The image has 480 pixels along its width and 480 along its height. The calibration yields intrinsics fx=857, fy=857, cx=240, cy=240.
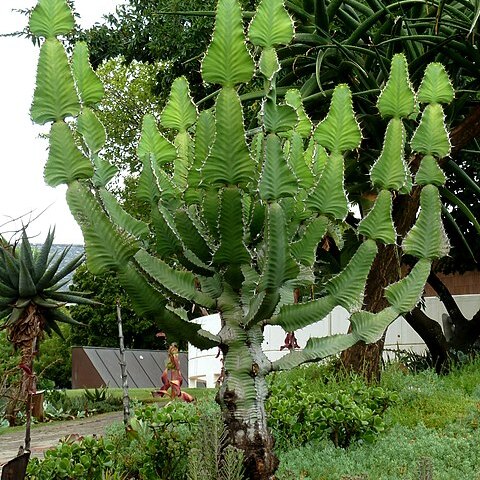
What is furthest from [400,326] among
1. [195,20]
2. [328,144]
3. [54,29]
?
[54,29]

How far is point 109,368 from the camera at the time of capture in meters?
22.1

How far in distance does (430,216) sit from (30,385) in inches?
99.3

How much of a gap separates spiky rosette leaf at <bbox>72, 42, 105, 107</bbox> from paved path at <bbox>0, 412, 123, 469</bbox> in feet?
14.9

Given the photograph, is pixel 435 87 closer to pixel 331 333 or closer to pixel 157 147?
pixel 157 147

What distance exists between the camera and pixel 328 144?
4.84m

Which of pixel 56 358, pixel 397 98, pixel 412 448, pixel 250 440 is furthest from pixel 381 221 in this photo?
pixel 56 358

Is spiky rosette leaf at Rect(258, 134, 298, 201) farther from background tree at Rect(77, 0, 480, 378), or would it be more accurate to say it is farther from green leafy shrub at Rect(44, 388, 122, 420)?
green leafy shrub at Rect(44, 388, 122, 420)

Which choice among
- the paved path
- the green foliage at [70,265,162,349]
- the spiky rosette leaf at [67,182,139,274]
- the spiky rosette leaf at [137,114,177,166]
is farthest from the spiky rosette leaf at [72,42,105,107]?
the green foliage at [70,265,162,349]

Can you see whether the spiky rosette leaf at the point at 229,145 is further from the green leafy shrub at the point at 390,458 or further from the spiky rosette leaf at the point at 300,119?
the green leafy shrub at the point at 390,458

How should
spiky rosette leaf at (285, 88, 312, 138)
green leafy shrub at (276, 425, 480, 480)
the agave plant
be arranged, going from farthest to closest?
the agave plant < spiky rosette leaf at (285, 88, 312, 138) < green leafy shrub at (276, 425, 480, 480)

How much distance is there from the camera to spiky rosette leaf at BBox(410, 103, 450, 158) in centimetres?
502

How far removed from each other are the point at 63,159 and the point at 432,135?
216cm

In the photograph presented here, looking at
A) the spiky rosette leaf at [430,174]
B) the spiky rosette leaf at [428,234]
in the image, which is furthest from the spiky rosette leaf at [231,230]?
the spiky rosette leaf at [430,174]

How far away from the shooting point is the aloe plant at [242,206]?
4.24 metres
